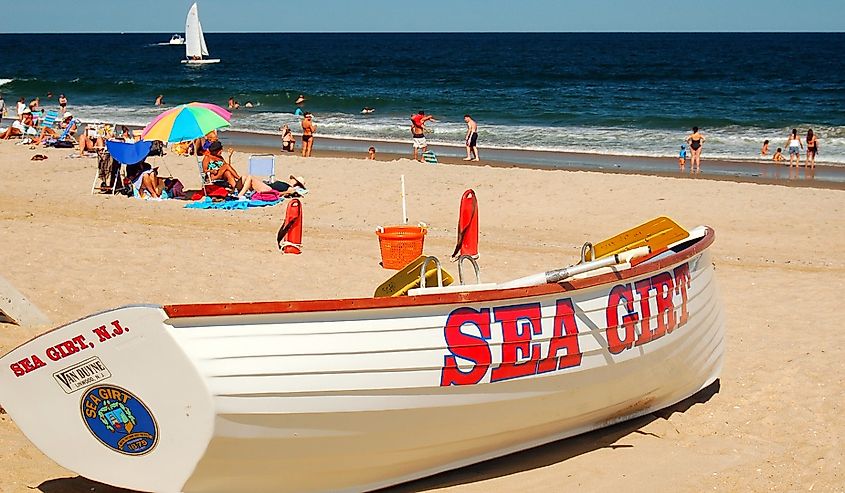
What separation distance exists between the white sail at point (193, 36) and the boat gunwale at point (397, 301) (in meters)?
80.3

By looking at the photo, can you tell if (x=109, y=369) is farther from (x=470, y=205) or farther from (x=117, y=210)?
(x=117, y=210)

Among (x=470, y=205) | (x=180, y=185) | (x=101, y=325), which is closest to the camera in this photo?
(x=101, y=325)

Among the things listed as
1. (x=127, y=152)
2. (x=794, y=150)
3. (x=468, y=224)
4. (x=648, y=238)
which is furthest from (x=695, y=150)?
(x=648, y=238)

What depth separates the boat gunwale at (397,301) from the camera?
473 centimetres

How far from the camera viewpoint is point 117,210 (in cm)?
1466

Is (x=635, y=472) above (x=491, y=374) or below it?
below

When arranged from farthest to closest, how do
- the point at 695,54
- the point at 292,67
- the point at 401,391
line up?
the point at 695,54
the point at 292,67
the point at 401,391

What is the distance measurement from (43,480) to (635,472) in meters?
3.39

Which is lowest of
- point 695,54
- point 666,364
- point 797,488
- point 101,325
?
point 797,488

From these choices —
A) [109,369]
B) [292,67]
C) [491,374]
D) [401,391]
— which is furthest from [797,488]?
[292,67]

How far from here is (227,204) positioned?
14.8 m

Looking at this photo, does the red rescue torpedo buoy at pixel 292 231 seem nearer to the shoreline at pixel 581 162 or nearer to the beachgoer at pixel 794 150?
the shoreline at pixel 581 162

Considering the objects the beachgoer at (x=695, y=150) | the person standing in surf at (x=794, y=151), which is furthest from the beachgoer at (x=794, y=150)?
the beachgoer at (x=695, y=150)

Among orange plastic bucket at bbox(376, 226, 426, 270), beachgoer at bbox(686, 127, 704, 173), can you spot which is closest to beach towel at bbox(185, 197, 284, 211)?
orange plastic bucket at bbox(376, 226, 426, 270)
